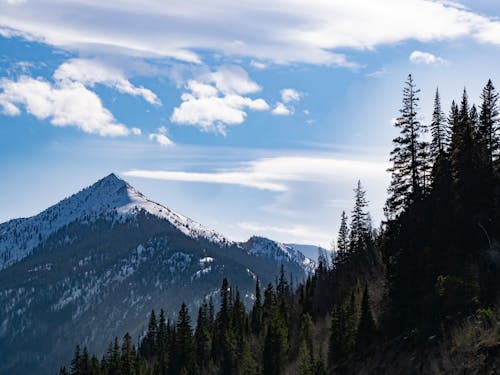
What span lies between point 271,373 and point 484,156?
42355mm

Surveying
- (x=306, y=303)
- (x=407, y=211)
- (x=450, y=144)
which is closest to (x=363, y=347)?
(x=407, y=211)

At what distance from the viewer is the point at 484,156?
55469mm

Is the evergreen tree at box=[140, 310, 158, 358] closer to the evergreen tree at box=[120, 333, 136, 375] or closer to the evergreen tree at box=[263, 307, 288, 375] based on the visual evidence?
the evergreen tree at box=[120, 333, 136, 375]

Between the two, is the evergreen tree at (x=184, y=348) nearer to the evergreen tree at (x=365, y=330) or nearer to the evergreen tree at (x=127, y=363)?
the evergreen tree at (x=127, y=363)

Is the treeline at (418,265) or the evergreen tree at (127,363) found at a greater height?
the treeline at (418,265)

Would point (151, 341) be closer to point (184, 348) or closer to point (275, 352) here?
point (184, 348)

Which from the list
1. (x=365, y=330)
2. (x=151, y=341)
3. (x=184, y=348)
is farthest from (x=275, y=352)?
(x=151, y=341)

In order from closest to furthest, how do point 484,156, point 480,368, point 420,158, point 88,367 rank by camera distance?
Result: point 480,368 → point 484,156 → point 420,158 → point 88,367

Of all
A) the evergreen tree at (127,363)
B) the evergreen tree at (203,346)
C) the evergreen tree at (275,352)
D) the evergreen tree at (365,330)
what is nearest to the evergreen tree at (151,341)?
the evergreen tree at (203,346)

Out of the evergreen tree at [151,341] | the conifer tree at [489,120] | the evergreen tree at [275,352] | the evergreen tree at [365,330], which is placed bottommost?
the evergreen tree at [151,341]

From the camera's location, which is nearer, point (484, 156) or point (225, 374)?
point (484, 156)

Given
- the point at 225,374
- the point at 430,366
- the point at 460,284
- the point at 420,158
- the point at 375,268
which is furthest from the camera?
the point at 225,374

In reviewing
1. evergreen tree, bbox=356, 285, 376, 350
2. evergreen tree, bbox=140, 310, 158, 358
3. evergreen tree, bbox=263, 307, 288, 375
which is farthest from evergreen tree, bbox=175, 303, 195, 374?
evergreen tree, bbox=356, 285, 376, 350

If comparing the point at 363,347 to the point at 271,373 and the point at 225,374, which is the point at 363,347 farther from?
the point at 225,374
